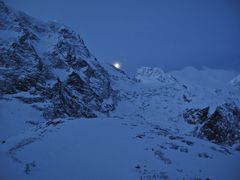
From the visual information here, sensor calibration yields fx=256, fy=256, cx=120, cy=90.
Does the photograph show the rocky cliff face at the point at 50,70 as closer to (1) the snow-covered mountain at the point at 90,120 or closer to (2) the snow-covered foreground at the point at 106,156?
(1) the snow-covered mountain at the point at 90,120

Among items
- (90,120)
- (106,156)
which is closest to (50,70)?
(90,120)

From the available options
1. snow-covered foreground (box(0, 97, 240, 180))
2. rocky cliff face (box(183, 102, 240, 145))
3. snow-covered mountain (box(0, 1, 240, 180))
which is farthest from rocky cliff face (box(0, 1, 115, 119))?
snow-covered foreground (box(0, 97, 240, 180))

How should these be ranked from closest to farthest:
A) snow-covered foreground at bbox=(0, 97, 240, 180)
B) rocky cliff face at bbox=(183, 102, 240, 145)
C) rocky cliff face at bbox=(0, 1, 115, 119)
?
snow-covered foreground at bbox=(0, 97, 240, 180), rocky cliff face at bbox=(0, 1, 115, 119), rocky cliff face at bbox=(183, 102, 240, 145)

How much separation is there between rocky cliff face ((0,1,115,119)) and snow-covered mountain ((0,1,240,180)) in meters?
0.27

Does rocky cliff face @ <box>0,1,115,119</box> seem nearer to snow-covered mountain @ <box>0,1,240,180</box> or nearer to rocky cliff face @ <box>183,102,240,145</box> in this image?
snow-covered mountain @ <box>0,1,240,180</box>

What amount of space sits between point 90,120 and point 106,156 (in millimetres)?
10833

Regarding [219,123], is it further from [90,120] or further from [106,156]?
[106,156]

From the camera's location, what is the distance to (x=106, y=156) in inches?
803

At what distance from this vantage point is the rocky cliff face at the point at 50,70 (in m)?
61.0

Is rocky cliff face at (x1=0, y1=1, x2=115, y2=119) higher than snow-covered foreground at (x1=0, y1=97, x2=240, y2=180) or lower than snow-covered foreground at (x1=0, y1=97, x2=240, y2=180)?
higher

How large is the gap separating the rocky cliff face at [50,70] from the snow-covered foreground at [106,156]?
105 feet

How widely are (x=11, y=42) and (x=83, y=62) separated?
33.2 m

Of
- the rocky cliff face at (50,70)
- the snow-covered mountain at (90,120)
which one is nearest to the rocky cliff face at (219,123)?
the snow-covered mountain at (90,120)

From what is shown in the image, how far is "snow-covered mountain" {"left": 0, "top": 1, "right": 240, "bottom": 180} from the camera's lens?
62.4 feet
